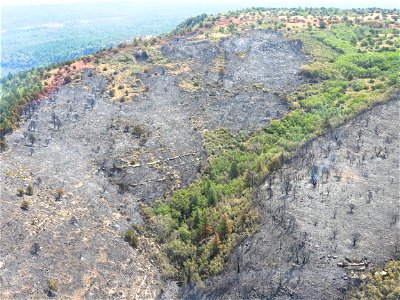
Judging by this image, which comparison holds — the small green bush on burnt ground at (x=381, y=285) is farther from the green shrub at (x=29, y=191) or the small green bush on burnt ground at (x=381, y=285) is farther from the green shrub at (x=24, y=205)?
the green shrub at (x=29, y=191)

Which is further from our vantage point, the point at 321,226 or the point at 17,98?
the point at 17,98

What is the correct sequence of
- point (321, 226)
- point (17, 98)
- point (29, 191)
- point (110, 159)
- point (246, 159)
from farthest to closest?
point (17, 98)
point (246, 159)
point (110, 159)
point (29, 191)
point (321, 226)

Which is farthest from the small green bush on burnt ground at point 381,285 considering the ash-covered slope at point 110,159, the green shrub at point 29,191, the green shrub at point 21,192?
the green shrub at point 21,192

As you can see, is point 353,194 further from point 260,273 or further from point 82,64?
point 82,64

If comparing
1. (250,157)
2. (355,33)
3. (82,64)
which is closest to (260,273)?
(250,157)

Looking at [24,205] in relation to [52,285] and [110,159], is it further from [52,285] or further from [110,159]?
[110,159]

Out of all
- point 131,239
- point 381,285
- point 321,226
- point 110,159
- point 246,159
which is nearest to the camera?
point 381,285

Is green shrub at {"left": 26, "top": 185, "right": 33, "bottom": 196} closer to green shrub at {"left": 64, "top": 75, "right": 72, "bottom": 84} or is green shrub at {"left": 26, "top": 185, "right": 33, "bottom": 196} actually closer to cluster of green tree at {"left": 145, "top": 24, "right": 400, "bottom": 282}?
cluster of green tree at {"left": 145, "top": 24, "right": 400, "bottom": 282}

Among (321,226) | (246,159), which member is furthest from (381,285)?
(246,159)
